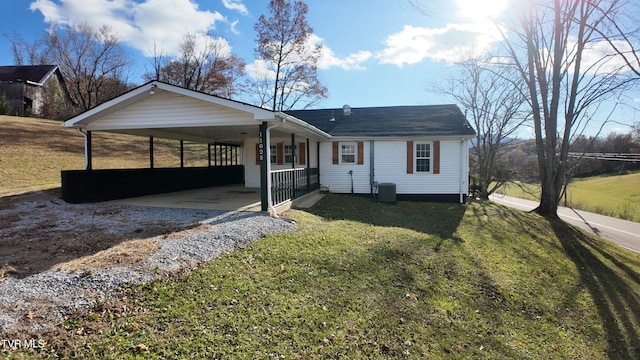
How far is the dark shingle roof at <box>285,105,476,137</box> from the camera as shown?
44.4 feet

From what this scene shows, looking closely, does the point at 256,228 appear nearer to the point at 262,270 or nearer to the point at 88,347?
the point at 262,270

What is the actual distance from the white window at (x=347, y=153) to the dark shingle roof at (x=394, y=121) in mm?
466

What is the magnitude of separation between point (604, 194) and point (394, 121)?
2908 cm

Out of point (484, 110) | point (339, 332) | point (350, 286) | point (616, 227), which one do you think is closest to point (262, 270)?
point (350, 286)

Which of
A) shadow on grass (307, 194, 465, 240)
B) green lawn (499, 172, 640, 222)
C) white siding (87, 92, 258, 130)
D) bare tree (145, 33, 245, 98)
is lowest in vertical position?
green lawn (499, 172, 640, 222)

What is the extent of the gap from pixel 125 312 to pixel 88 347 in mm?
527

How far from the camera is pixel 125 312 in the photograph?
10.4 feet

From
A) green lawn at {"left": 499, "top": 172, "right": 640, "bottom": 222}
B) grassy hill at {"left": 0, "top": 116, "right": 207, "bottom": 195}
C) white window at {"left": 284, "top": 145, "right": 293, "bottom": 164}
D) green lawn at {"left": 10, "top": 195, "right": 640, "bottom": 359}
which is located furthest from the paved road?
grassy hill at {"left": 0, "top": 116, "right": 207, "bottom": 195}

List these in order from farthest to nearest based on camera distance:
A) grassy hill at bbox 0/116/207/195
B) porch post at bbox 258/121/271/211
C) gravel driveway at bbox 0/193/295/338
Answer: grassy hill at bbox 0/116/207/195 → porch post at bbox 258/121/271/211 → gravel driveway at bbox 0/193/295/338

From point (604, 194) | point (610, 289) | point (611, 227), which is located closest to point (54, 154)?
point (610, 289)

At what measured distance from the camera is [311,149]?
44.9ft

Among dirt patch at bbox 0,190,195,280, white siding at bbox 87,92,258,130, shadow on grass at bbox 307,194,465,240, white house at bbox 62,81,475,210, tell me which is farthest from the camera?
shadow on grass at bbox 307,194,465,240

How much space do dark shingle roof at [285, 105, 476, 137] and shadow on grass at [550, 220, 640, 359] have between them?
17.2ft

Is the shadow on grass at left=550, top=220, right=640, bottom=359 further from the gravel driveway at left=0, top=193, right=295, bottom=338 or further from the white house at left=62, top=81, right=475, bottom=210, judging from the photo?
the gravel driveway at left=0, top=193, right=295, bottom=338
